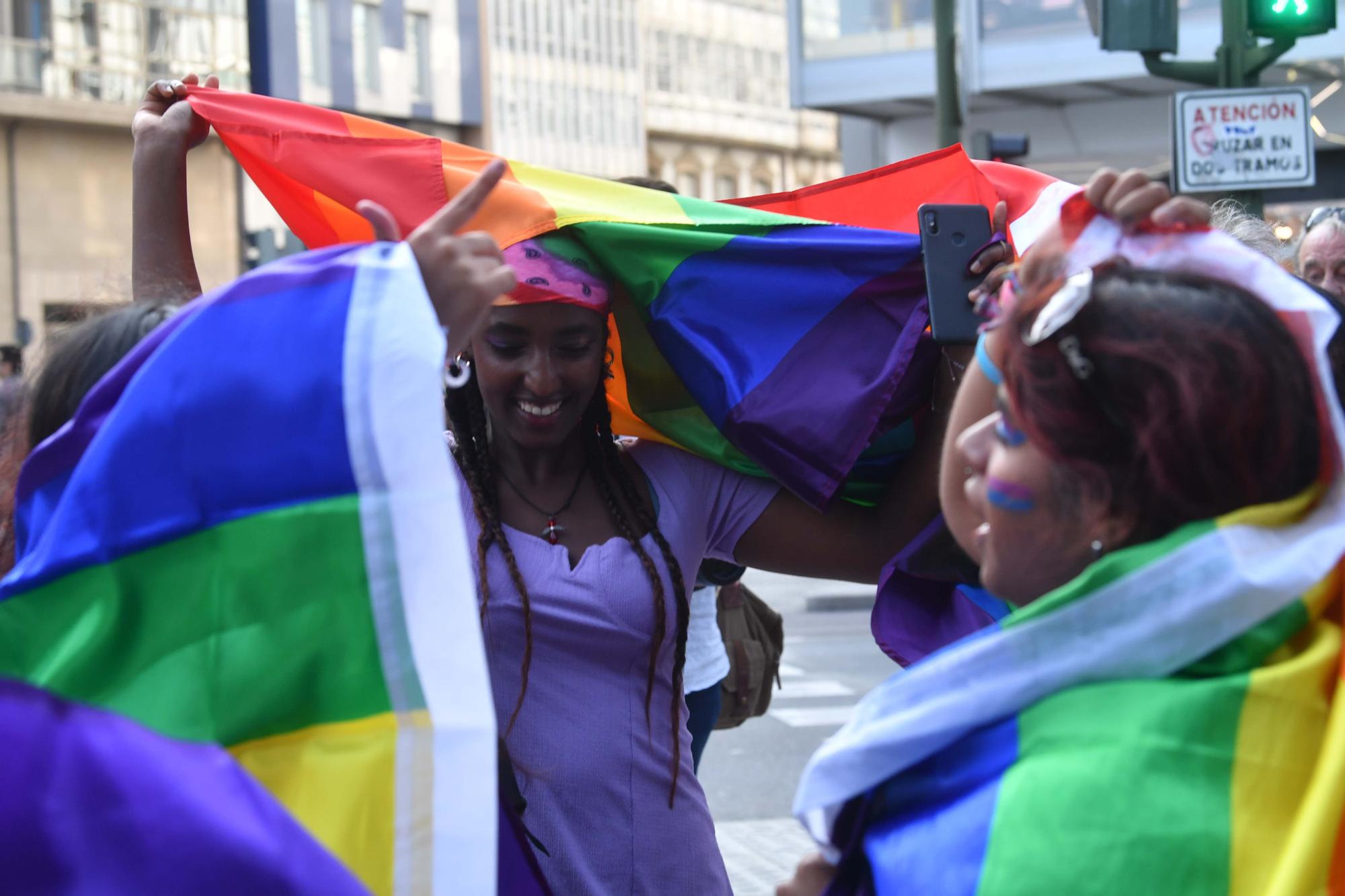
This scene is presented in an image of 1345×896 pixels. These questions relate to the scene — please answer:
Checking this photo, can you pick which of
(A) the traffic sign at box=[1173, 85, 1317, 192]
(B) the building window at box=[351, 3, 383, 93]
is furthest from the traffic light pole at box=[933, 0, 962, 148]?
(B) the building window at box=[351, 3, 383, 93]

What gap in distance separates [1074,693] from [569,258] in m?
1.32

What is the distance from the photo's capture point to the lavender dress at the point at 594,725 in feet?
7.41

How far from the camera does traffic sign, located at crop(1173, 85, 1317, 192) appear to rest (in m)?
7.80

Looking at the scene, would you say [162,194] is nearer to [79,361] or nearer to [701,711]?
[79,361]

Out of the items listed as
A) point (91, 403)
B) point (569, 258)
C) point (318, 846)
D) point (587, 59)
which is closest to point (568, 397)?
point (569, 258)

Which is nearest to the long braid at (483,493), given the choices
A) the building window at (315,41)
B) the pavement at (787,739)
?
the pavement at (787,739)

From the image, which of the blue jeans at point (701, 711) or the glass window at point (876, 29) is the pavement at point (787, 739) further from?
the glass window at point (876, 29)

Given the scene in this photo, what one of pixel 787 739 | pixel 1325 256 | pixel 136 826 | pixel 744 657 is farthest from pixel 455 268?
pixel 787 739

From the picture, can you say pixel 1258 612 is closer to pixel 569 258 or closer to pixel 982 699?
pixel 982 699

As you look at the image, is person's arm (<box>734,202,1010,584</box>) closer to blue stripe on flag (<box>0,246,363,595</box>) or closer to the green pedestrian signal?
blue stripe on flag (<box>0,246,363,595</box>)

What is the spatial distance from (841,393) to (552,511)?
0.51m

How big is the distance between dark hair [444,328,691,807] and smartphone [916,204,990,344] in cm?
55

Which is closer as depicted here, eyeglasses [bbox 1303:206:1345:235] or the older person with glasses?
the older person with glasses

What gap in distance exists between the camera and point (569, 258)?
98.3 inches
